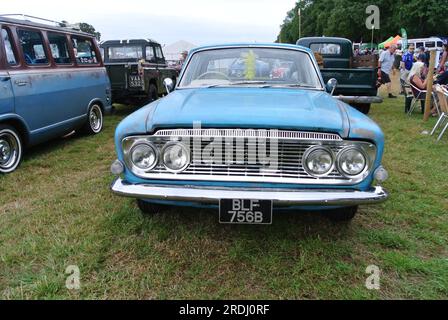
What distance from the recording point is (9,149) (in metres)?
4.88

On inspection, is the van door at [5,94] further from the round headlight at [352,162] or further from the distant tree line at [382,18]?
the distant tree line at [382,18]

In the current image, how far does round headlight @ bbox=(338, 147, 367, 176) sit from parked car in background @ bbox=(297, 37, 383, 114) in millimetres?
4676

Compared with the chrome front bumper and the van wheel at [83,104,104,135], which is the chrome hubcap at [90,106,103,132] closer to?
the van wheel at [83,104,104,135]

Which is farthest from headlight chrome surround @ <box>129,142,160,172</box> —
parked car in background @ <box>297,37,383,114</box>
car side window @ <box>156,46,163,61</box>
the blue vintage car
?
car side window @ <box>156,46,163,61</box>

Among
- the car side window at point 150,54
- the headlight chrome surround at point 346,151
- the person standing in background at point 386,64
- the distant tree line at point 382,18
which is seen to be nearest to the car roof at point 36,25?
the car side window at point 150,54

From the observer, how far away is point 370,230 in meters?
3.23

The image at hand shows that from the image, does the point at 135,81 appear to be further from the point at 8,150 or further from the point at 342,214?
the point at 342,214

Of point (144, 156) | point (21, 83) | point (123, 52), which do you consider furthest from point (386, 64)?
point (144, 156)

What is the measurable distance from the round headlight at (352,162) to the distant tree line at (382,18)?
39383mm

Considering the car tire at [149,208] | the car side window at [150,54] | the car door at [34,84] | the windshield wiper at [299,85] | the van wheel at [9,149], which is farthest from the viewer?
the car side window at [150,54]

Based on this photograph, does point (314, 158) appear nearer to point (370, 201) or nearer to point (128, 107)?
point (370, 201)

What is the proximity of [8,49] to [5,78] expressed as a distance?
453 millimetres

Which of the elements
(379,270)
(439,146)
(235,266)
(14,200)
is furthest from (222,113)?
(439,146)

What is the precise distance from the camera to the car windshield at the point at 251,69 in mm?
3717
